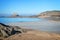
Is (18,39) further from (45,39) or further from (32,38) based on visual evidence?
(45,39)

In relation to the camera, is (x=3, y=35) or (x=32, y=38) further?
(x=3, y=35)

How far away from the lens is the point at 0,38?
1021cm

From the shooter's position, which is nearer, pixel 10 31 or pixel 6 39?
pixel 6 39

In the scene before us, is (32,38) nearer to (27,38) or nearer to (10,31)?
(27,38)

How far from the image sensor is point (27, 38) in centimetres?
984

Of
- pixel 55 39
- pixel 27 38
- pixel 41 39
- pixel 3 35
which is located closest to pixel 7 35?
pixel 3 35

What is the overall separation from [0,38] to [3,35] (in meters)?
0.60

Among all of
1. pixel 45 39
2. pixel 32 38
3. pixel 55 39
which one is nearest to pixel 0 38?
pixel 32 38

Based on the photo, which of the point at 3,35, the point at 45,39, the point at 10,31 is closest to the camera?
the point at 45,39

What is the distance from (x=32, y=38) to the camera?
9812 millimetres

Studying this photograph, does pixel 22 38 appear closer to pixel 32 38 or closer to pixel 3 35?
pixel 32 38

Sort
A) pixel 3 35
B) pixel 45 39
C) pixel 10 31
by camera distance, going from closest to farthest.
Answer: pixel 45 39, pixel 3 35, pixel 10 31

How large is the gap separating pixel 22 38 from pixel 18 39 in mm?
334

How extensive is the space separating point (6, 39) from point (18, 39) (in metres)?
0.81
